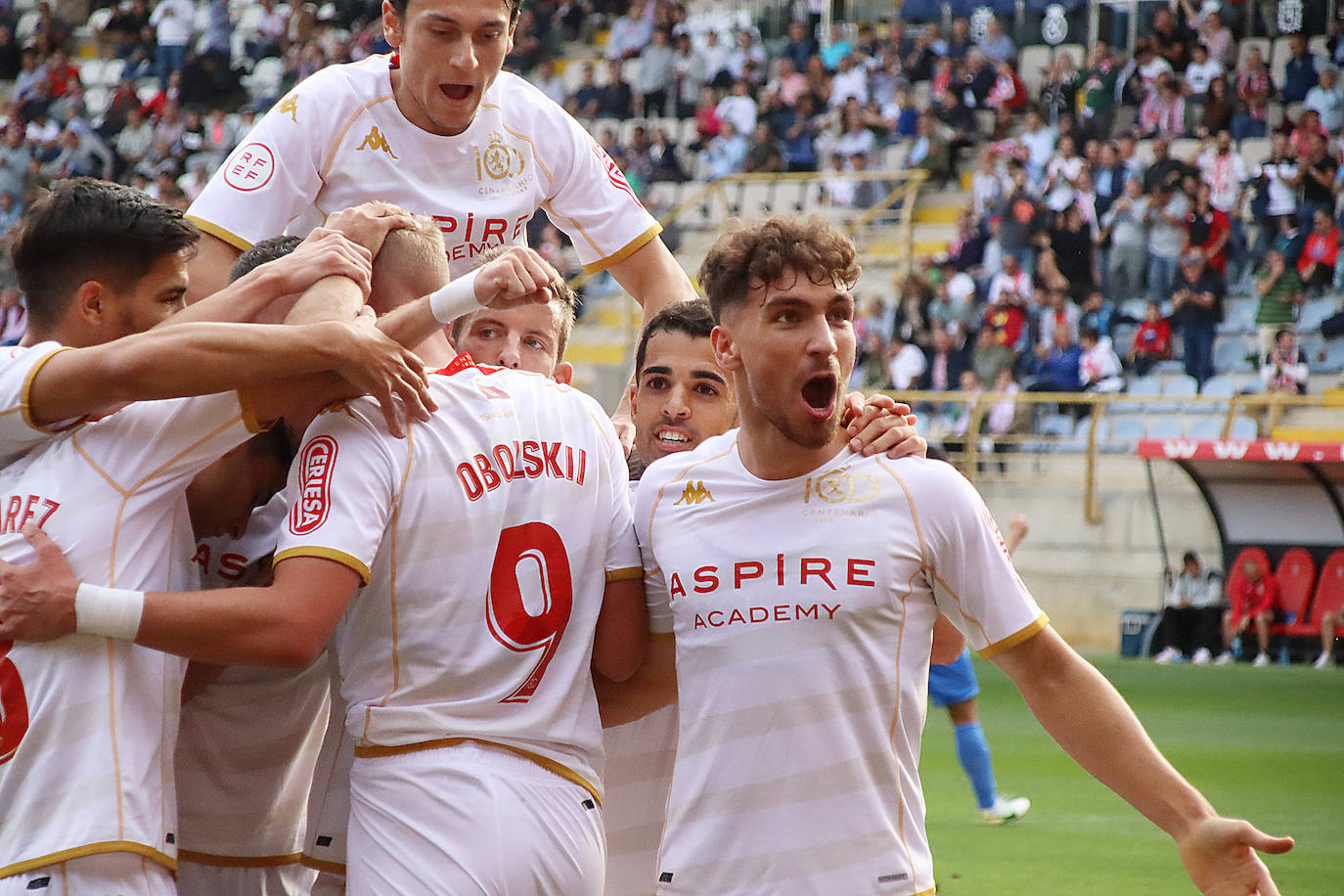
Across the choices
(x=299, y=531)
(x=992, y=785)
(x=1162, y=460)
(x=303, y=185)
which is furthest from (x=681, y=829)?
(x=1162, y=460)

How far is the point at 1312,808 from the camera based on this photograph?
31.6ft

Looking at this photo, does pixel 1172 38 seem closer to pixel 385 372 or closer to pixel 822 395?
pixel 822 395

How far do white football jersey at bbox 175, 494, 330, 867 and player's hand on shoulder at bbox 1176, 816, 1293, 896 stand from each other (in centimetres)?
196

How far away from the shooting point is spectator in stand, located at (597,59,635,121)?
1001 inches

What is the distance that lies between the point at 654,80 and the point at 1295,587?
13748mm

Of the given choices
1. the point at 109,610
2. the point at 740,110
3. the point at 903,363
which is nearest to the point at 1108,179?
the point at 903,363

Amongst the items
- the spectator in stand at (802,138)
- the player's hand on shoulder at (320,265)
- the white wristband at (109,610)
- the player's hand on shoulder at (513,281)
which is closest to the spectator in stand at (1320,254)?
the spectator in stand at (802,138)

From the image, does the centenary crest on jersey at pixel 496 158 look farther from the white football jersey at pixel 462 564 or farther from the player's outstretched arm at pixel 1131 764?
the player's outstretched arm at pixel 1131 764

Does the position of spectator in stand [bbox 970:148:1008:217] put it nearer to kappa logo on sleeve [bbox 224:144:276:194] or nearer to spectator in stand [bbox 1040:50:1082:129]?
spectator in stand [bbox 1040:50:1082:129]

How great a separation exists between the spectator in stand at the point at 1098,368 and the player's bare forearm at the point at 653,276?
47.1 ft

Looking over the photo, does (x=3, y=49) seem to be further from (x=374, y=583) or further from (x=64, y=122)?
(x=374, y=583)

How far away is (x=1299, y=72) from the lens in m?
21.0

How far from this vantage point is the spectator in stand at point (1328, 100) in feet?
66.2

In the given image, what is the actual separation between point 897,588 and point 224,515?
1.53 meters
